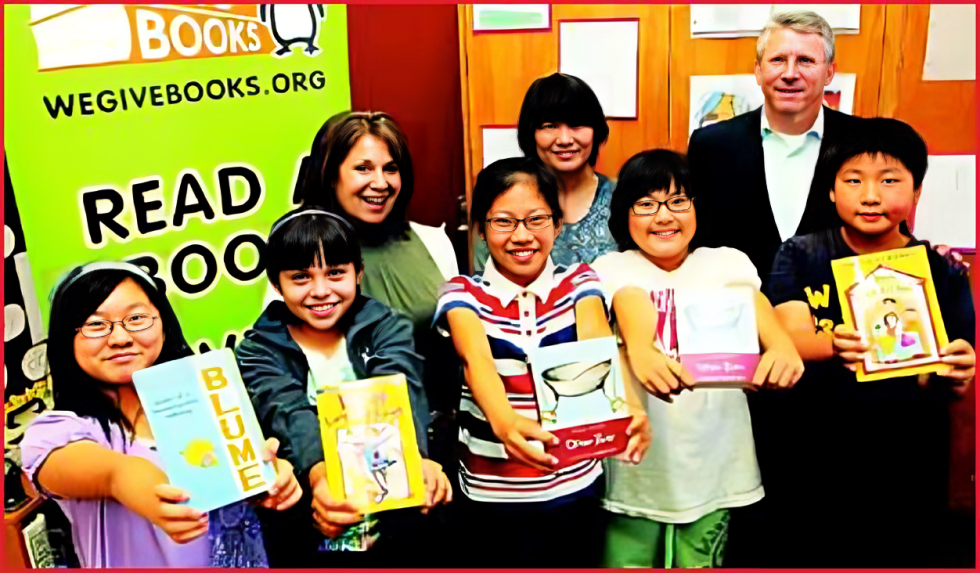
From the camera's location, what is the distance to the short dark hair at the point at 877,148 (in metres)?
1.75

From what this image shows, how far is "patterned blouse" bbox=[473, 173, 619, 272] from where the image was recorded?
1.80 m

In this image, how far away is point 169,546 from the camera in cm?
181

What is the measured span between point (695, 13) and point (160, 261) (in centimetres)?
131

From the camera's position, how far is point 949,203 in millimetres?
1810

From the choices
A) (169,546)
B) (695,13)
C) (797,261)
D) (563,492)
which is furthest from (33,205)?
(797,261)

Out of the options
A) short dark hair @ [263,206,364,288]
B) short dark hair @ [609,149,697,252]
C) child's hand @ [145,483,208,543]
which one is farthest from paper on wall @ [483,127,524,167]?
child's hand @ [145,483,208,543]

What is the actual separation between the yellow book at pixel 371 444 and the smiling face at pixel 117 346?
0.40 m

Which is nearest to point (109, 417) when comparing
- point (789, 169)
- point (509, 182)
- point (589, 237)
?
point (509, 182)

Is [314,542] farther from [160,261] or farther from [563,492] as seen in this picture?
[160,261]

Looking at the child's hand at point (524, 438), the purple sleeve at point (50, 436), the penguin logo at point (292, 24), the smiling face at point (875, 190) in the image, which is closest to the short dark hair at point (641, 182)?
the smiling face at point (875, 190)

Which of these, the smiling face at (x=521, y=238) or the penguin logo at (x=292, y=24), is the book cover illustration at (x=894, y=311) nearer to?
the smiling face at (x=521, y=238)

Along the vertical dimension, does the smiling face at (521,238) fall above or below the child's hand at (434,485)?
above

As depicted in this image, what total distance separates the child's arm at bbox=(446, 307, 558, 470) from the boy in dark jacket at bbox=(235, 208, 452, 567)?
11 centimetres

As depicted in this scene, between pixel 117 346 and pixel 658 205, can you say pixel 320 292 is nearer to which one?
pixel 117 346
